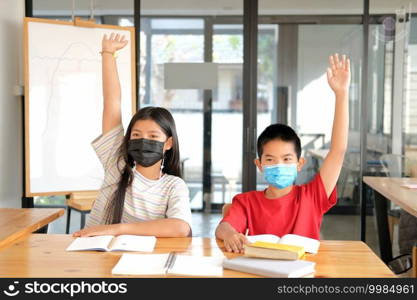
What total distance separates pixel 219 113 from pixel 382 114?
1399 mm

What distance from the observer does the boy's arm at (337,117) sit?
2035 mm

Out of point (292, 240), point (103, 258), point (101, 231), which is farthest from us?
point (101, 231)

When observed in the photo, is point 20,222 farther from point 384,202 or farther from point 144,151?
point 384,202

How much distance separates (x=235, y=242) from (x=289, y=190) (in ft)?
1.35

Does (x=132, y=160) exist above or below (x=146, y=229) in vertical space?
above

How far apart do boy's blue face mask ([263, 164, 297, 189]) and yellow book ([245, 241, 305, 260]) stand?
456mm

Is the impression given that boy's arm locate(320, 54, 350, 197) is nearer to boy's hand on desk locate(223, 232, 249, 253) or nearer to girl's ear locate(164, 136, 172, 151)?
boy's hand on desk locate(223, 232, 249, 253)

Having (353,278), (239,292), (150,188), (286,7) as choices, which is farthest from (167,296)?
(286,7)

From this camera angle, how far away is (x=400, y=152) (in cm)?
473

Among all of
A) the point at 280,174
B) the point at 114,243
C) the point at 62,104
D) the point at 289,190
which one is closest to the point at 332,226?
the point at 62,104

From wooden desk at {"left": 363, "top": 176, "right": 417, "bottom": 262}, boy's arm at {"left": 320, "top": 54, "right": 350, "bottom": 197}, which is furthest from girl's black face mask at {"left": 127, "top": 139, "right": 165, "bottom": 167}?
wooden desk at {"left": 363, "top": 176, "right": 417, "bottom": 262}

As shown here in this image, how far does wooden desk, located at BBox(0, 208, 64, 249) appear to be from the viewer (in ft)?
6.75

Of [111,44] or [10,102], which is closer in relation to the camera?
[111,44]

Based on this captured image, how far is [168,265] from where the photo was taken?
1.64 meters
